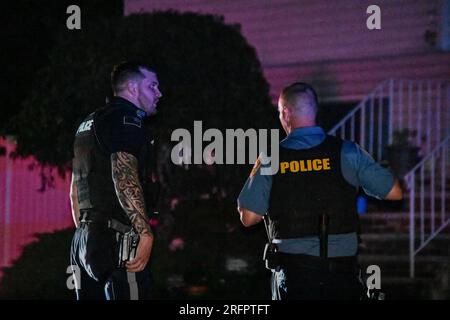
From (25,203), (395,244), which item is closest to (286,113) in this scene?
(395,244)

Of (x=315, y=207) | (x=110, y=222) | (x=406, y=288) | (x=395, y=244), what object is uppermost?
(x=315, y=207)

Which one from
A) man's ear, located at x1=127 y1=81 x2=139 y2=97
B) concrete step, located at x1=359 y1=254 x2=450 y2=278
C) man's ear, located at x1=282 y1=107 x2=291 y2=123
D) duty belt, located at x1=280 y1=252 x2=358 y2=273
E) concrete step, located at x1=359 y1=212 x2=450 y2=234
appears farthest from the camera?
concrete step, located at x1=359 y1=212 x2=450 y2=234

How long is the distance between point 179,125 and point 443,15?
4.06 metres

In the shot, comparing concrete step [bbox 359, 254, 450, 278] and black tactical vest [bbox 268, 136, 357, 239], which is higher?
black tactical vest [bbox 268, 136, 357, 239]

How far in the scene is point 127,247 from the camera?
4.92 m

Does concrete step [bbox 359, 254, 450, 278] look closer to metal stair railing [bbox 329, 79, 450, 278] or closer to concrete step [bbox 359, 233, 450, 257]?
concrete step [bbox 359, 233, 450, 257]

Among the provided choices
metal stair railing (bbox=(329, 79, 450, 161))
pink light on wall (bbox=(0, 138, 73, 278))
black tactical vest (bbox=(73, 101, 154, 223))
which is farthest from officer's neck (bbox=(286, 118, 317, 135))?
pink light on wall (bbox=(0, 138, 73, 278))

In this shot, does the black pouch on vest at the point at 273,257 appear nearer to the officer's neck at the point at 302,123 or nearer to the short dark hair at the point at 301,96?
Answer: the officer's neck at the point at 302,123

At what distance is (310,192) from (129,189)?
1.03 meters

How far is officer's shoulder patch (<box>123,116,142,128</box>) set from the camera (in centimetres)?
500

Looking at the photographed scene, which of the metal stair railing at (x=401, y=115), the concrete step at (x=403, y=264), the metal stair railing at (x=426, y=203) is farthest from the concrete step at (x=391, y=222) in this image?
the metal stair railing at (x=401, y=115)

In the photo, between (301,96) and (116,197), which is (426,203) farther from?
(116,197)

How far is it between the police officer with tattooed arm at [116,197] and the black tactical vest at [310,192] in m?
0.78

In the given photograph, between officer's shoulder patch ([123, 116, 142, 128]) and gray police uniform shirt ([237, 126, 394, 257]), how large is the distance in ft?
2.47
